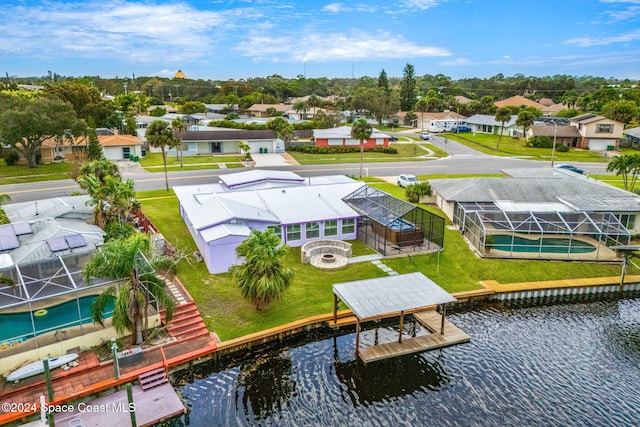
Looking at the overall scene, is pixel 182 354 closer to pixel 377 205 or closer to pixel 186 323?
pixel 186 323

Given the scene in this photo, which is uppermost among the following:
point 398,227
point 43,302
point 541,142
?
point 541,142

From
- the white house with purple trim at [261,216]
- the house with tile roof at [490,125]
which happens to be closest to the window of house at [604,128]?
the house with tile roof at [490,125]

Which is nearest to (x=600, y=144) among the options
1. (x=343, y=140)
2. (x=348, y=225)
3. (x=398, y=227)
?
(x=343, y=140)

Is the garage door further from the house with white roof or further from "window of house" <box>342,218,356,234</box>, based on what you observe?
"window of house" <box>342,218,356,234</box>

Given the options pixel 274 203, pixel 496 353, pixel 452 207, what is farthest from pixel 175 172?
pixel 496 353

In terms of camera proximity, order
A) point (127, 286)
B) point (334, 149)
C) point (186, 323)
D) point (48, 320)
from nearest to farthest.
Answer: point (127, 286) < point (48, 320) < point (186, 323) < point (334, 149)

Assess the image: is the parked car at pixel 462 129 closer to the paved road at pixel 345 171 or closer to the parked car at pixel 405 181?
the paved road at pixel 345 171

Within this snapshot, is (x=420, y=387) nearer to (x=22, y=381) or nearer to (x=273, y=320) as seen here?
(x=273, y=320)
